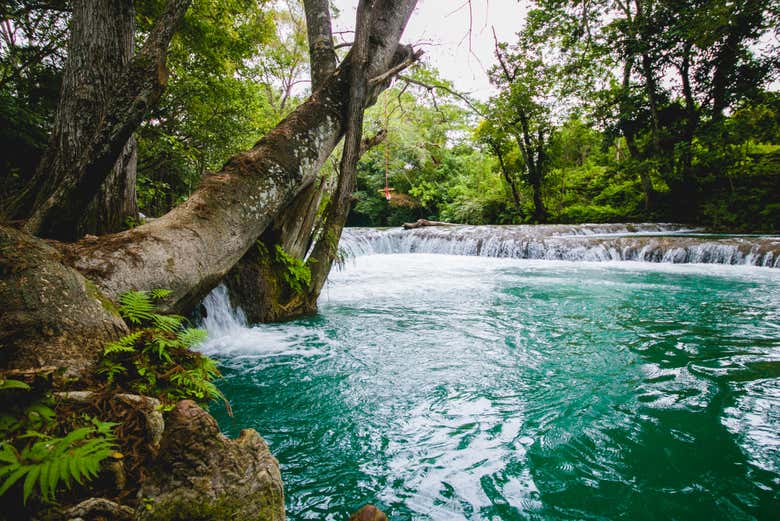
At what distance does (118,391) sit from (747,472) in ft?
10.6

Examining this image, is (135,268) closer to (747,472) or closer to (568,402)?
Result: (568,402)

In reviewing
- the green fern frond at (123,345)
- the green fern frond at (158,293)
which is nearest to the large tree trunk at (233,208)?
the green fern frond at (158,293)

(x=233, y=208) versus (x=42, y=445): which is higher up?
(x=233, y=208)

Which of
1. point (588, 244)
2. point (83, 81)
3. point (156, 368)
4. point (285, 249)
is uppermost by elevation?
point (83, 81)

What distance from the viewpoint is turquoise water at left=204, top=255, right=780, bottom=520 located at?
186 cm

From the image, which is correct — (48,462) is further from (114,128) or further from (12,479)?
(114,128)

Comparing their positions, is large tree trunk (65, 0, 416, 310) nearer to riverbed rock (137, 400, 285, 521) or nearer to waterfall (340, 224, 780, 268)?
riverbed rock (137, 400, 285, 521)

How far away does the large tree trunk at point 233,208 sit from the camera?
2602mm

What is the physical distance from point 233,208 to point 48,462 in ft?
9.82

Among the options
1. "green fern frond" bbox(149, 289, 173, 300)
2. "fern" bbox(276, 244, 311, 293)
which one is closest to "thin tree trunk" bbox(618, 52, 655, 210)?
"fern" bbox(276, 244, 311, 293)

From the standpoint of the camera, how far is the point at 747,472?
1972 mm

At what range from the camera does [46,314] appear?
157 centimetres

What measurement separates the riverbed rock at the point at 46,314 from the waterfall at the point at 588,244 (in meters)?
5.68

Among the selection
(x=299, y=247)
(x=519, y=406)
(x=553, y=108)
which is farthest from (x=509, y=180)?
(x=519, y=406)
